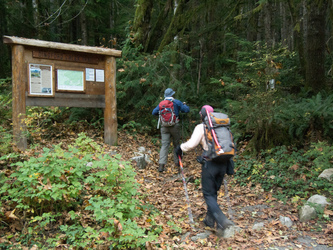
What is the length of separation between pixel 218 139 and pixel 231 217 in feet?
6.06

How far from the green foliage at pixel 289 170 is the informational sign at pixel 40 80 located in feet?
17.7

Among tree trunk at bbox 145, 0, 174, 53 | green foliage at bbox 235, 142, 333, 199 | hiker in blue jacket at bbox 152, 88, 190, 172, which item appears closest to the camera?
green foliage at bbox 235, 142, 333, 199

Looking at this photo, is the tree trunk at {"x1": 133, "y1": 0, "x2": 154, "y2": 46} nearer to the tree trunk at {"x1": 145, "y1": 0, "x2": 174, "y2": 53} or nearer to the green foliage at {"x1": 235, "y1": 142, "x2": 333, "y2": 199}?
the tree trunk at {"x1": 145, "y1": 0, "x2": 174, "y2": 53}

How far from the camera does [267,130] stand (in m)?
7.66

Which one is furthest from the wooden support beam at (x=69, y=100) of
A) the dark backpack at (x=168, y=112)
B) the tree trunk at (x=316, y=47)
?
the tree trunk at (x=316, y=47)

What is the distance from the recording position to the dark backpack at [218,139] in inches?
167

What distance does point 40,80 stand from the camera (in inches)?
264

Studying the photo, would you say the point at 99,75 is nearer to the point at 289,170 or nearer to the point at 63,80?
the point at 63,80

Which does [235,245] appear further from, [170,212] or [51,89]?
[51,89]

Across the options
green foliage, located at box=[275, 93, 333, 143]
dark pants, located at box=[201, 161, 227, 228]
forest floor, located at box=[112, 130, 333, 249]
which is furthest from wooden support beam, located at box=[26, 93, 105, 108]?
green foliage, located at box=[275, 93, 333, 143]

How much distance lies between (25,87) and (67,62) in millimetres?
1257

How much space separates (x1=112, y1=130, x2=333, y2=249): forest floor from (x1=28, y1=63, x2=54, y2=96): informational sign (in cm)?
247

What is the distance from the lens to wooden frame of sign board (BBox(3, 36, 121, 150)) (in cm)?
635

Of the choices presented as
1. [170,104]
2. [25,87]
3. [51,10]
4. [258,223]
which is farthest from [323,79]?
[51,10]
